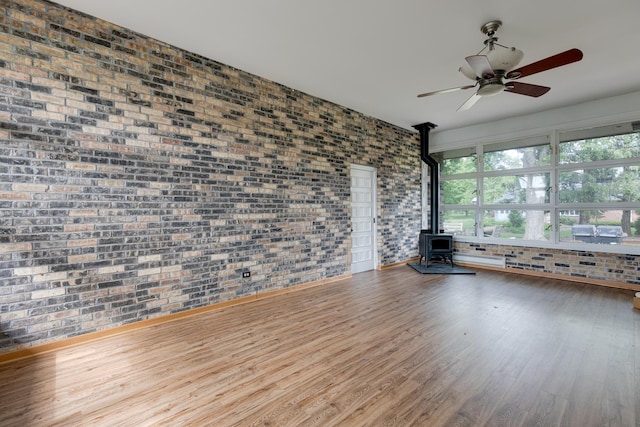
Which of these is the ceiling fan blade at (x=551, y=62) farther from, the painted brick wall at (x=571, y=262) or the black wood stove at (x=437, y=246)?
the painted brick wall at (x=571, y=262)

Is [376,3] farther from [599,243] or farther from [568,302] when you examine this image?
[599,243]

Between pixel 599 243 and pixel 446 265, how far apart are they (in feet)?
8.26

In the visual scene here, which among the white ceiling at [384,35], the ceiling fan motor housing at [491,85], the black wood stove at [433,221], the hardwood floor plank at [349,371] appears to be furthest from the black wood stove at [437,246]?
the ceiling fan motor housing at [491,85]

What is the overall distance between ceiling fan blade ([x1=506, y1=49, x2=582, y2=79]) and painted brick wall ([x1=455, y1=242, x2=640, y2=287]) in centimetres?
394

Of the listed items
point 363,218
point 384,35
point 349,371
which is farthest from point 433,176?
point 349,371

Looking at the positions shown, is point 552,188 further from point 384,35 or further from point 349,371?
point 349,371

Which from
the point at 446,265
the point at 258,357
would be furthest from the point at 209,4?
the point at 446,265

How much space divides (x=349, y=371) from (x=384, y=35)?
127 inches

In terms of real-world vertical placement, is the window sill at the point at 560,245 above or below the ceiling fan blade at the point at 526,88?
below

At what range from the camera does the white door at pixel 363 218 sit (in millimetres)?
5598

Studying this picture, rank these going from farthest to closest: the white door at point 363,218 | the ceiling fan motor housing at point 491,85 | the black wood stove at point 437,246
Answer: the black wood stove at point 437,246 < the white door at point 363,218 < the ceiling fan motor housing at point 491,85

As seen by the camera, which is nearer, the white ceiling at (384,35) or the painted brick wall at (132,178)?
the painted brick wall at (132,178)

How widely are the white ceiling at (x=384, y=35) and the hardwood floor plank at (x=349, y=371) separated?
3.05 metres

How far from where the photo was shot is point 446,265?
20.9 feet
